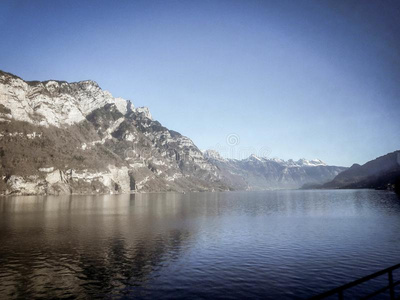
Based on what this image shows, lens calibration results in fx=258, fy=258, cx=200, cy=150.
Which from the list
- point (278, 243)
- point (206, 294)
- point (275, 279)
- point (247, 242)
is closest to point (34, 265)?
point (206, 294)

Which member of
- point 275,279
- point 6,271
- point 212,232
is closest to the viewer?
point 275,279

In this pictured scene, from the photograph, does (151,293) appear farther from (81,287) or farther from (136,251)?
(136,251)

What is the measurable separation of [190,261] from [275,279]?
40.0ft

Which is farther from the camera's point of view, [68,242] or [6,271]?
[68,242]

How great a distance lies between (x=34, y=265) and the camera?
33.6 meters

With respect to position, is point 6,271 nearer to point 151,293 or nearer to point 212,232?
point 151,293

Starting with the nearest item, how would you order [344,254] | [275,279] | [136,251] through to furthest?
[275,279]
[344,254]
[136,251]

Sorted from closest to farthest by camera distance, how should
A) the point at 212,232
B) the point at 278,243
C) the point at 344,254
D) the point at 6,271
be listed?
the point at 6,271
the point at 344,254
the point at 278,243
the point at 212,232

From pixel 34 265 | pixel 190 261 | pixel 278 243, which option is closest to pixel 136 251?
pixel 190 261

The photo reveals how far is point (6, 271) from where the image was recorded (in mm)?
30891

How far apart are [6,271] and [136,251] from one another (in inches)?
665

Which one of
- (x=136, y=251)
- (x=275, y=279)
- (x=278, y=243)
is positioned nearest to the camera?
(x=275, y=279)

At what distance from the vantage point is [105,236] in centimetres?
5397

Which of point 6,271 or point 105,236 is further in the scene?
point 105,236
